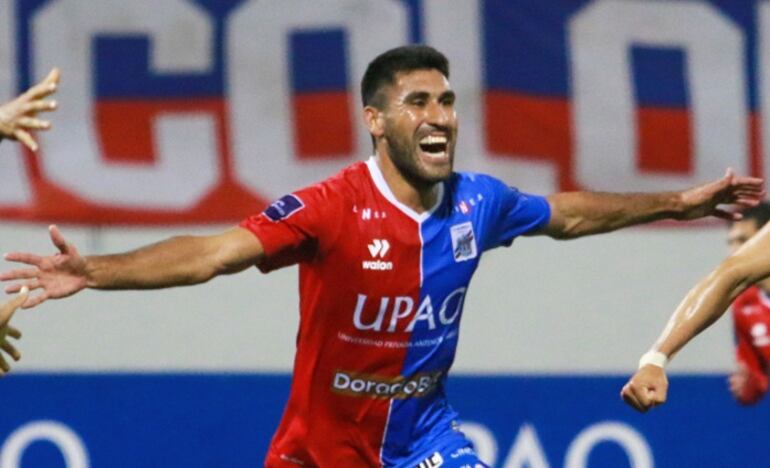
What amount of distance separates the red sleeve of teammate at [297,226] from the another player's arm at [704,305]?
117 cm

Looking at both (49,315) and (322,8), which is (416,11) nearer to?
(322,8)

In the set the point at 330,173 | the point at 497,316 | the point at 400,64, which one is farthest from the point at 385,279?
the point at 497,316

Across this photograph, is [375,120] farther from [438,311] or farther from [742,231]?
[742,231]

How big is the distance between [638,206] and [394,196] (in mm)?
1092

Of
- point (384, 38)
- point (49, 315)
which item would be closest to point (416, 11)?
point (384, 38)

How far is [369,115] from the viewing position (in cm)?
668

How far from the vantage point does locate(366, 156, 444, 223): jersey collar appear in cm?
650

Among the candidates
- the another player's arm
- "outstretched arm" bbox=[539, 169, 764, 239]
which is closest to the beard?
"outstretched arm" bbox=[539, 169, 764, 239]

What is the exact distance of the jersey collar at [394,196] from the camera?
650 cm

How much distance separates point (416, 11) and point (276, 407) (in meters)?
2.17

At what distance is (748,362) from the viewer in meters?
9.05

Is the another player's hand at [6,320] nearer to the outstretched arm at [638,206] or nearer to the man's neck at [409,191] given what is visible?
the man's neck at [409,191]

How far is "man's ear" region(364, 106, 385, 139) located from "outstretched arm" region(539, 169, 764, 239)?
0.77 metres

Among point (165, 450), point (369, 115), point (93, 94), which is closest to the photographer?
point (369, 115)
